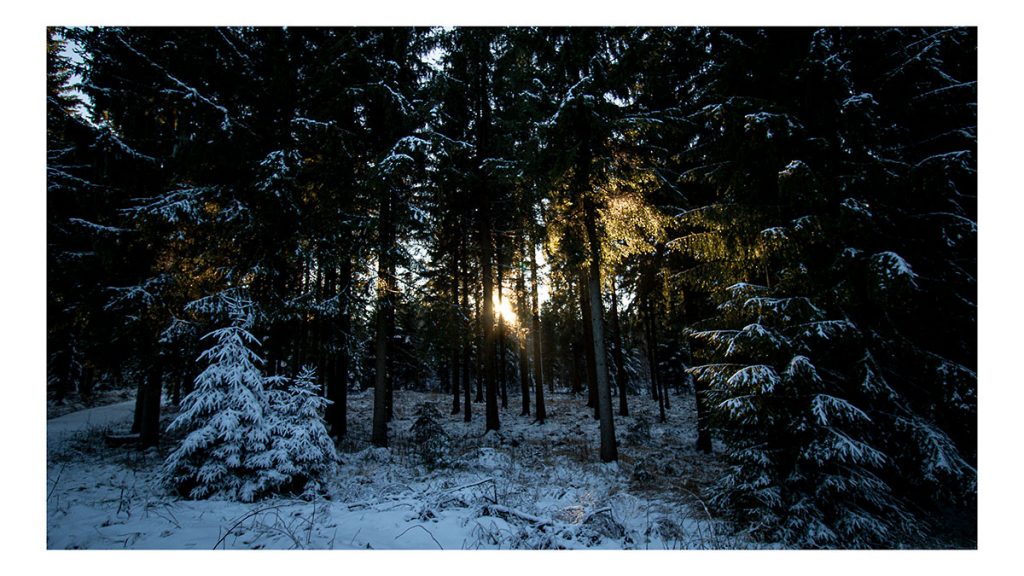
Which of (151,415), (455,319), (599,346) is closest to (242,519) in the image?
(455,319)

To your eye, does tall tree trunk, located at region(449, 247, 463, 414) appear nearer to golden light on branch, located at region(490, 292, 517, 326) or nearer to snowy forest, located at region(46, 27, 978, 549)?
snowy forest, located at region(46, 27, 978, 549)

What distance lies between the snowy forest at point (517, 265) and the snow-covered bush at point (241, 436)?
50 mm

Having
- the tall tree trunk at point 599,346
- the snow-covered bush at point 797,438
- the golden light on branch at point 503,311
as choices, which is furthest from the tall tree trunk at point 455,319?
the snow-covered bush at point 797,438

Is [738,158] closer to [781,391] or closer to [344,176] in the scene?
[781,391]

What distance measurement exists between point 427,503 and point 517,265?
9.60 m

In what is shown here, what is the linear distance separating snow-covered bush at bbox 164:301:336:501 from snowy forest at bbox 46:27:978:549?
50 mm

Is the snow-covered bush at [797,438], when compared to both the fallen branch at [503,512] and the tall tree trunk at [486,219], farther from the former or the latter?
the tall tree trunk at [486,219]

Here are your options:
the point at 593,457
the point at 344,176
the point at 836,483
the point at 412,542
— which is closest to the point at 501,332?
the point at 593,457

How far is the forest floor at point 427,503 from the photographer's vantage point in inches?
182

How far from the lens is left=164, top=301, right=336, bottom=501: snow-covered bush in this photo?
5.85 m

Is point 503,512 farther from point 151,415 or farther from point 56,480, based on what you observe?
point 151,415

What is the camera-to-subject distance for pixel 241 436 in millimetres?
6109

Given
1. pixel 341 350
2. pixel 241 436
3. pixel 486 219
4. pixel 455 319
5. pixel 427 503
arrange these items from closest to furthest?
pixel 427 503
pixel 241 436
pixel 341 350
pixel 455 319
pixel 486 219
